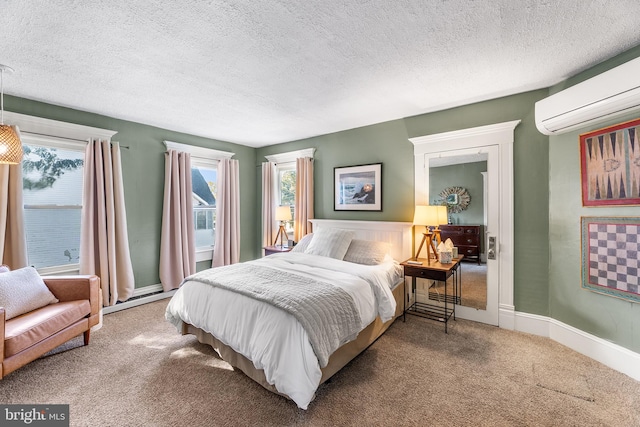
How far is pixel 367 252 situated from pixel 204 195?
123 inches

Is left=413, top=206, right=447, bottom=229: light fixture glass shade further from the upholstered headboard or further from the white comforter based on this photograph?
the white comforter

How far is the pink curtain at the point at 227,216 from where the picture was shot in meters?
4.83

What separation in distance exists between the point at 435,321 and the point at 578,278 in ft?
4.65

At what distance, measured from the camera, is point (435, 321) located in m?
3.23

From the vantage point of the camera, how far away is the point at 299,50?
6.91ft

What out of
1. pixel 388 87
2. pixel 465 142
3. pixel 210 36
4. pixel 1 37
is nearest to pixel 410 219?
pixel 465 142

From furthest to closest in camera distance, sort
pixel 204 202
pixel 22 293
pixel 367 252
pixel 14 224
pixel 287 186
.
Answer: pixel 287 186, pixel 204 202, pixel 367 252, pixel 14 224, pixel 22 293

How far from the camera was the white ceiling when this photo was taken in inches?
66.6

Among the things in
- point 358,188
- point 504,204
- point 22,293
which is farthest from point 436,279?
point 22,293

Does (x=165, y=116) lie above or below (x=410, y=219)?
above

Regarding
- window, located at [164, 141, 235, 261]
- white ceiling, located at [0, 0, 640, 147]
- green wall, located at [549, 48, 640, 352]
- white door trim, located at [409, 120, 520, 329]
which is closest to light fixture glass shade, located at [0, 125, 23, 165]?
white ceiling, located at [0, 0, 640, 147]

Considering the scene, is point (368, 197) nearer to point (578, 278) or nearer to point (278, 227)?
point (278, 227)

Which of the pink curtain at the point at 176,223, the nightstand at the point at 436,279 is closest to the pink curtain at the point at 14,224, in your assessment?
the pink curtain at the point at 176,223

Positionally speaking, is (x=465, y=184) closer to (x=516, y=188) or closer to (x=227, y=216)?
(x=516, y=188)
